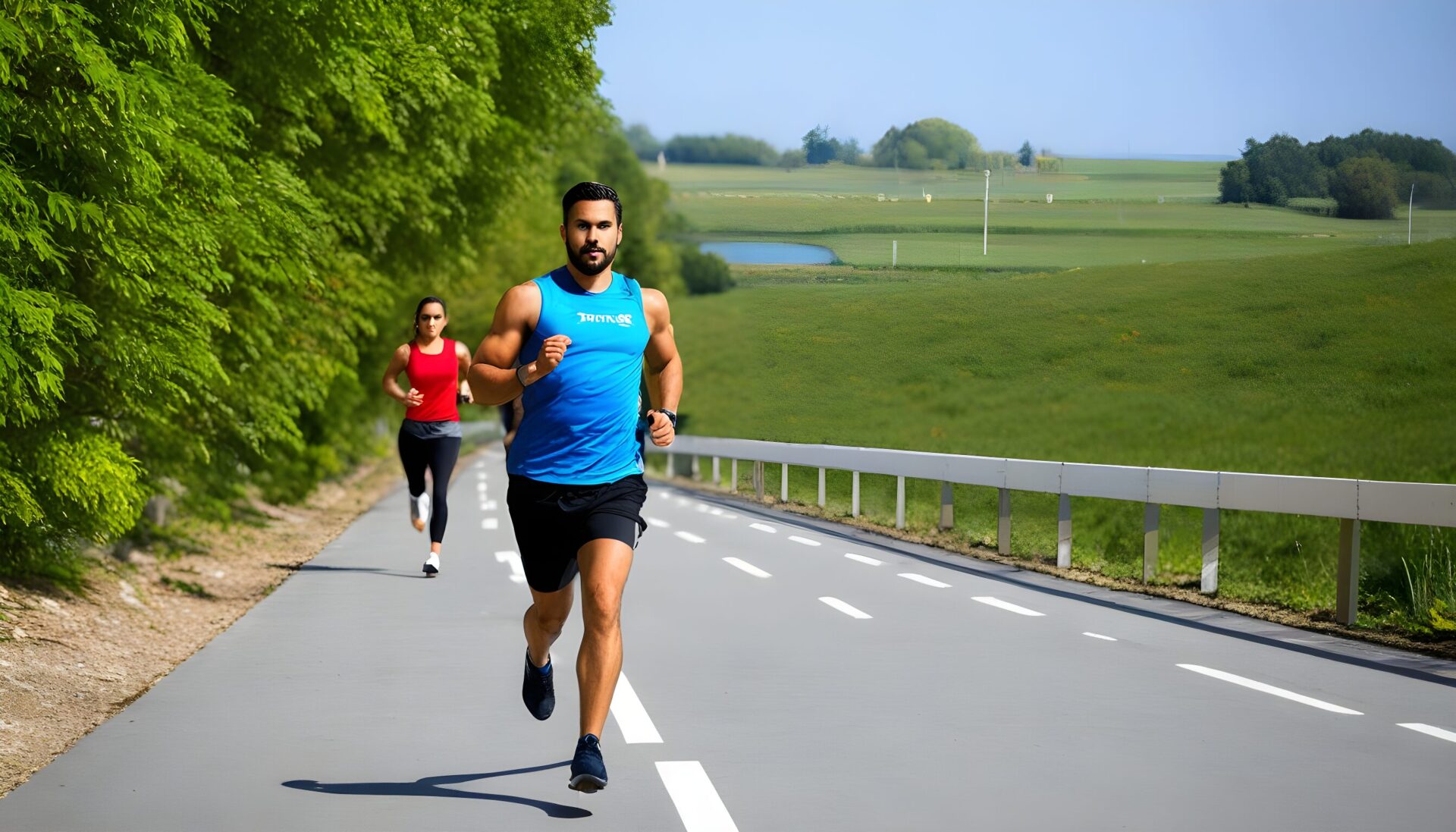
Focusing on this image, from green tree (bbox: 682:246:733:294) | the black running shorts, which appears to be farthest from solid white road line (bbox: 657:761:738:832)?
green tree (bbox: 682:246:733:294)

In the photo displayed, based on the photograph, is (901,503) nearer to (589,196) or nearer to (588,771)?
(589,196)

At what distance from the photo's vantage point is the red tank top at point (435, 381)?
43.6ft

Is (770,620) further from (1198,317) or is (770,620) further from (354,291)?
(1198,317)

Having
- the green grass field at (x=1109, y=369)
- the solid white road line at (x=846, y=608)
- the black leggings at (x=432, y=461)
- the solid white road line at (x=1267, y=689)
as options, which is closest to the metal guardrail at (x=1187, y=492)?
the green grass field at (x=1109, y=369)

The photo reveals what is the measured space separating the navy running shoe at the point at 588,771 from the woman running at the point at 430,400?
299 inches

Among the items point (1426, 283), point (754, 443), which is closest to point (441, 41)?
point (754, 443)

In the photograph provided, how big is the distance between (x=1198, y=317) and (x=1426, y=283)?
6804mm

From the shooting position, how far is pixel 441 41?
1426 centimetres

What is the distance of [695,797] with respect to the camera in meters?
5.95

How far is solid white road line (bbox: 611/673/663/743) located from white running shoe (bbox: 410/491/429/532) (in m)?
5.83

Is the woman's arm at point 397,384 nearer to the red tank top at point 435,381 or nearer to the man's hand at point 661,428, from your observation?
the red tank top at point 435,381

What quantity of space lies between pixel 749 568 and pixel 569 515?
9101mm

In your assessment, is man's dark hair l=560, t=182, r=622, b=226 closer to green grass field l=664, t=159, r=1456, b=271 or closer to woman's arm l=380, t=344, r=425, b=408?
woman's arm l=380, t=344, r=425, b=408

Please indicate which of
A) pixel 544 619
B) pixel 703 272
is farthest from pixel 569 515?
pixel 703 272
